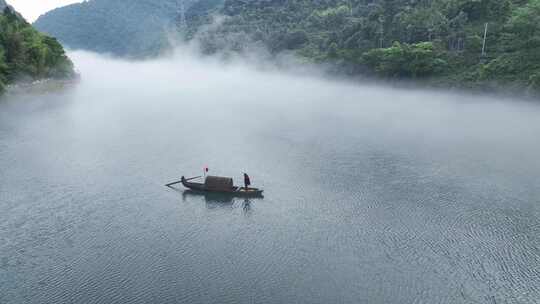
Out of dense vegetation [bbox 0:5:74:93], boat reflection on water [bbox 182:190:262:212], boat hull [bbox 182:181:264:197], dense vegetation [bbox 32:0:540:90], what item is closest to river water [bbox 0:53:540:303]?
boat reflection on water [bbox 182:190:262:212]

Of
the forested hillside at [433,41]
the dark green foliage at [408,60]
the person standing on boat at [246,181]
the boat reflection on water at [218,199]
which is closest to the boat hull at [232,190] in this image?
the boat reflection on water at [218,199]

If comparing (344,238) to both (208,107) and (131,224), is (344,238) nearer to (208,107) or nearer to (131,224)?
(131,224)

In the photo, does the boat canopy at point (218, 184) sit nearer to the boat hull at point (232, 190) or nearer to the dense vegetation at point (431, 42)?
the boat hull at point (232, 190)

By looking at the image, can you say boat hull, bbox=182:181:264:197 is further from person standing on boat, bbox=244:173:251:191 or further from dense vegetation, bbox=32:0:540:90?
dense vegetation, bbox=32:0:540:90

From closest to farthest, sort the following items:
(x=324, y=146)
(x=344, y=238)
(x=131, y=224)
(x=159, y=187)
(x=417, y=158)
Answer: (x=344, y=238) < (x=131, y=224) < (x=159, y=187) < (x=417, y=158) < (x=324, y=146)

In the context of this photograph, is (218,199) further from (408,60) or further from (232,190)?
(408,60)

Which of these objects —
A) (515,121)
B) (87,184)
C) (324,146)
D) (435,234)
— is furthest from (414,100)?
(87,184)

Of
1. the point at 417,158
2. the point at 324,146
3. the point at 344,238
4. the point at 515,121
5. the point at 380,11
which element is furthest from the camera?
the point at 380,11
